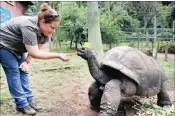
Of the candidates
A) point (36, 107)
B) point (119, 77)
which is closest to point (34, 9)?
point (36, 107)

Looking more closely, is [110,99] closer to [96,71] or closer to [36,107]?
[96,71]

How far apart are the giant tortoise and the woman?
1.63 ft

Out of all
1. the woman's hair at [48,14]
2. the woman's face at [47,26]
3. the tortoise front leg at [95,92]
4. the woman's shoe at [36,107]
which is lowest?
the woman's shoe at [36,107]

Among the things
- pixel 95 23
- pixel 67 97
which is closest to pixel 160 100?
pixel 67 97

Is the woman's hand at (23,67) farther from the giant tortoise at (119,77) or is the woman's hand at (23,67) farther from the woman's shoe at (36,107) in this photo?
the giant tortoise at (119,77)

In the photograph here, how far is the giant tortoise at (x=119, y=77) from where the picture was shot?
138 inches

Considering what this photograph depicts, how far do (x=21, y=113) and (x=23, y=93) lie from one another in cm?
29

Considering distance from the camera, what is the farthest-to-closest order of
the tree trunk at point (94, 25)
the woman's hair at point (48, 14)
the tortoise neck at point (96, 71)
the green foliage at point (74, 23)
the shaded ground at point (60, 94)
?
the green foliage at point (74, 23)
the tree trunk at point (94, 25)
the shaded ground at point (60, 94)
the tortoise neck at point (96, 71)
the woman's hair at point (48, 14)

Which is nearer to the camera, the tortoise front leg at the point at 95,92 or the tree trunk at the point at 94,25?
the tortoise front leg at the point at 95,92

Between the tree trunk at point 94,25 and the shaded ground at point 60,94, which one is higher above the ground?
the tree trunk at point 94,25

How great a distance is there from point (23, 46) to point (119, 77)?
4.18ft

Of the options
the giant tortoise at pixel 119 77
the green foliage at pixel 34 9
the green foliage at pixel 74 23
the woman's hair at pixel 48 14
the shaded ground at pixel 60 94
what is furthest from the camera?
the green foliage at pixel 34 9

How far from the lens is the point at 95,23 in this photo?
9906mm

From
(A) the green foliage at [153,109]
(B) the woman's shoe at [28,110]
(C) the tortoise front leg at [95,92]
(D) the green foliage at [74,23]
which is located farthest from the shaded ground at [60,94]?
(D) the green foliage at [74,23]
